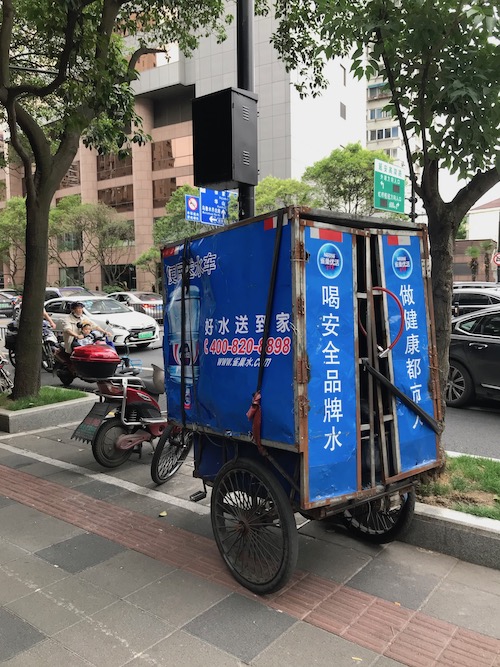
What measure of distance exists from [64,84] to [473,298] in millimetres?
8837

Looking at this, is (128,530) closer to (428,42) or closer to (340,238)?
(340,238)

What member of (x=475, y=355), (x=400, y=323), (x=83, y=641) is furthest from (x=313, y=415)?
(x=475, y=355)

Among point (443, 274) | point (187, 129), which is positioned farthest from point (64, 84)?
point (187, 129)

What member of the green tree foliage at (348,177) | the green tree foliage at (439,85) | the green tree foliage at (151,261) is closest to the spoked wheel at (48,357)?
the green tree foliage at (439,85)

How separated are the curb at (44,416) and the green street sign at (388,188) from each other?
532cm

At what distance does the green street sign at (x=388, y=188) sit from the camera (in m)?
8.40

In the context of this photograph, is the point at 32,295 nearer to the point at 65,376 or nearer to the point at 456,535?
the point at 65,376

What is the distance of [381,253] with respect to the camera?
3301mm

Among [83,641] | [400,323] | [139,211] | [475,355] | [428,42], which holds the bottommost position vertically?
[83,641]

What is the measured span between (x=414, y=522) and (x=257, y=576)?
3.93ft

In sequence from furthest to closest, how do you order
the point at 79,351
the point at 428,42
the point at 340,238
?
1. the point at 79,351
2. the point at 428,42
3. the point at 340,238

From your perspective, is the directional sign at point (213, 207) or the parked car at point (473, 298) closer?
the directional sign at point (213, 207)

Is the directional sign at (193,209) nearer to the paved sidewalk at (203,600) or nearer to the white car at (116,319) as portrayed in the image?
the white car at (116,319)

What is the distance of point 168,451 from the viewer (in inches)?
194
